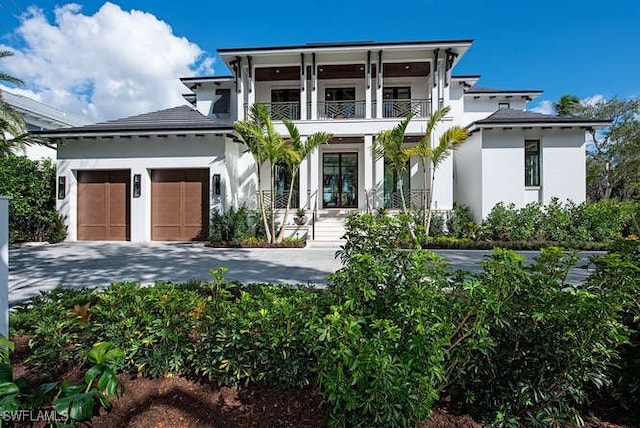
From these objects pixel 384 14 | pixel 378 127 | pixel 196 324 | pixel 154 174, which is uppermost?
pixel 384 14

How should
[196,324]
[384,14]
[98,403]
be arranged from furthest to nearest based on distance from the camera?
1. [384,14]
2. [196,324]
3. [98,403]

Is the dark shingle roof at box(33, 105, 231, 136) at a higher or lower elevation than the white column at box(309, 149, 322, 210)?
higher

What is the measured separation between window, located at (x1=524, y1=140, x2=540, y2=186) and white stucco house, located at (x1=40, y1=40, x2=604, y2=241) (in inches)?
1.6

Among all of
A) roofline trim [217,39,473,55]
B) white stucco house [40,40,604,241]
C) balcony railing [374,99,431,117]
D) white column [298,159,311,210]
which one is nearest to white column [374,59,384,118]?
white stucco house [40,40,604,241]

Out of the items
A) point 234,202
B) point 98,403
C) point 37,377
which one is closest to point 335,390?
point 98,403

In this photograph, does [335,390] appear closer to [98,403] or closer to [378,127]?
[98,403]

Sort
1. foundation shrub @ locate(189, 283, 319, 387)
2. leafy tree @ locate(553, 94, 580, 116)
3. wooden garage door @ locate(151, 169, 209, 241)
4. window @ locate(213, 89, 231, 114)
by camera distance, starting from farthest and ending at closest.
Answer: leafy tree @ locate(553, 94, 580, 116) < window @ locate(213, 89, 231, 114) < wooden garage door @ locate(151, 169, 209, 241) < foundation shrub @ locate(189, 283, 319, 387)

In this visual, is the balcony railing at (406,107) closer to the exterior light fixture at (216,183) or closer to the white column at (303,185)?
the white column at (303,185)

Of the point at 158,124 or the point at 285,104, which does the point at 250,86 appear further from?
the point at 158,124

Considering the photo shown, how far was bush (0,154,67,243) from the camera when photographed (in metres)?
11.6

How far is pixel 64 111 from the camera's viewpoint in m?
25.0

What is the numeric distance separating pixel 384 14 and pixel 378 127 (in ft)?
14.0

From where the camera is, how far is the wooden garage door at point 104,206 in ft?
42.1

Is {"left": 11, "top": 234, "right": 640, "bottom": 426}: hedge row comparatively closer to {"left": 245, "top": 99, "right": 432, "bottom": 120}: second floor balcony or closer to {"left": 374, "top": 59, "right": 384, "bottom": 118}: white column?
{"left": 374, "top": 59, "right": 384, "bottom": 118}: white column
